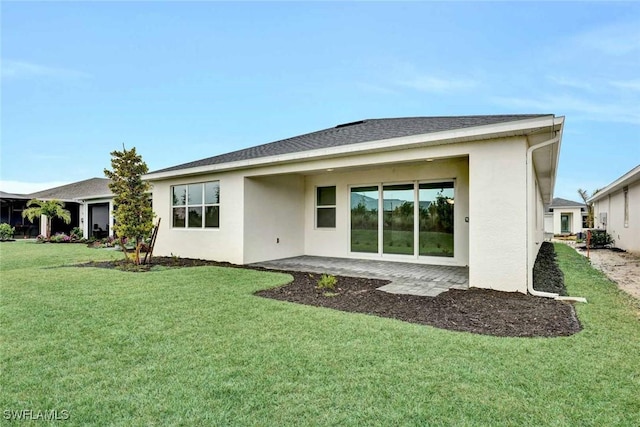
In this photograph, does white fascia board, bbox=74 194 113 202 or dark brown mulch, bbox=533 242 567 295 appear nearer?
dark brown mulch, bbox=533 242 567 295

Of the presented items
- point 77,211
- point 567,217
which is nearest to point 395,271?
point 77,211

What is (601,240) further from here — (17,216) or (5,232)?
(17,216)

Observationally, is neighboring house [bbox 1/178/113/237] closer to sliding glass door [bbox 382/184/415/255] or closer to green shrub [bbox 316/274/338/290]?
sliding glass door [bbox 382/184/415/255]

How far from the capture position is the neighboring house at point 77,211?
2030 cm

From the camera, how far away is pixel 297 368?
2951mm

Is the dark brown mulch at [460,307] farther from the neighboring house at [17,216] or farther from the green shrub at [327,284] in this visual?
the neighboring house at [17,216]

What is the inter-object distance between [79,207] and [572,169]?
4454 cm

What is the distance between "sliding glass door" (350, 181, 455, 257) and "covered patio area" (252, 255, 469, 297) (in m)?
0.55

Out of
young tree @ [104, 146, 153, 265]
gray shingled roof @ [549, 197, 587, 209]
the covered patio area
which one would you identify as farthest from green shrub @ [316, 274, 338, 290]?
gray shingled roof @ [549, 197, 587, 209]

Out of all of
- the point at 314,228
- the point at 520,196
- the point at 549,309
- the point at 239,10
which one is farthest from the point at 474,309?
the point at 239,10

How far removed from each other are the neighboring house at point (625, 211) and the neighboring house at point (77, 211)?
81.8ft

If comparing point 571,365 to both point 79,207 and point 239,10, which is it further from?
point 79,207

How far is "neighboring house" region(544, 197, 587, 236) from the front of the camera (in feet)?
96.3

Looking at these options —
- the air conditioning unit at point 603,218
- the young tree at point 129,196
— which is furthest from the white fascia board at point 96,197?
the air conditioning unit at point 603,218
